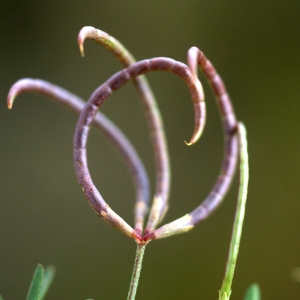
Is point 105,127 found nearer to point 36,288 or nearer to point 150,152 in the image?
point 36,288

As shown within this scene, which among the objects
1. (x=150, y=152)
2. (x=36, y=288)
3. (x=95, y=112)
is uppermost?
(x=150, y=152)

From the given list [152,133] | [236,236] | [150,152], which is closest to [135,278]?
[236,236]

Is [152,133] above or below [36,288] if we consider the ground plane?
above

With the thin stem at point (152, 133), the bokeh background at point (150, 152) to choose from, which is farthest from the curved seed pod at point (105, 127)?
the bokeh background at point (150, 152)

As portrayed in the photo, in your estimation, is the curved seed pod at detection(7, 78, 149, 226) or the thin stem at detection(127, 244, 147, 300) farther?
the curved seed pod at detection(7, 78, 149, 226)

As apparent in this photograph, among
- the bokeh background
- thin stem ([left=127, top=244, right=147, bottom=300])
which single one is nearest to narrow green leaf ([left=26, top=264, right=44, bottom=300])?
thin stem ([left=127, top=244, right=147, bottom=300])

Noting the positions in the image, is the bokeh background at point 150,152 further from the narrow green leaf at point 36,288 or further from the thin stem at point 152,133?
the narrow green leaf at point 36,288

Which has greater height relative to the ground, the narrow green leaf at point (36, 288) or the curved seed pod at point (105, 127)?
the curved seed pod at point (105, 127)

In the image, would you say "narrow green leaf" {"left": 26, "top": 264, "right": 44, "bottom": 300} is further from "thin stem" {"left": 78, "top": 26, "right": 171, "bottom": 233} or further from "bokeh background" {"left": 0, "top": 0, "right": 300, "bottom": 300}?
"bokeh background" {"left": 0, "top": 0, "right": 300, "bottom": 300}
